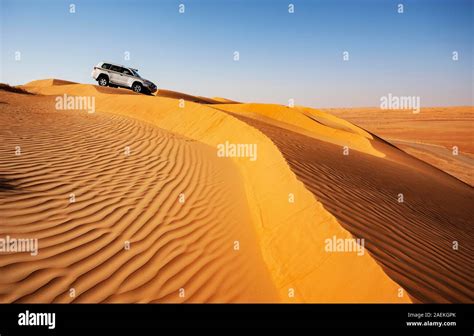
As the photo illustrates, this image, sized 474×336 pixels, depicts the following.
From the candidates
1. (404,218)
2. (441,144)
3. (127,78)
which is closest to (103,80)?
(127,78)

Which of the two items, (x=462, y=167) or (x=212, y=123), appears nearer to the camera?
(x=212, y=123)

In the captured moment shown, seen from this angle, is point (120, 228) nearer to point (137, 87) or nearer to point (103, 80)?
point (137, 87)

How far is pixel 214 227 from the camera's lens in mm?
4301

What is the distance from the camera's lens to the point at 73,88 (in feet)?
68.7

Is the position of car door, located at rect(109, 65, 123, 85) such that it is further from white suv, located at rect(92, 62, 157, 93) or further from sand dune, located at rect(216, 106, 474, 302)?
sand dune, located at rect(216, 106, 474, 302)

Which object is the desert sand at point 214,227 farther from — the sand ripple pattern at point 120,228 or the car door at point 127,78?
the car door at point 127,78

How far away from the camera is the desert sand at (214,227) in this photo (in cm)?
Answer: 293

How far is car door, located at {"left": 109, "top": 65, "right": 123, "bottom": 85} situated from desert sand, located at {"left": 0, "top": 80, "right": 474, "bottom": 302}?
11.3 metres

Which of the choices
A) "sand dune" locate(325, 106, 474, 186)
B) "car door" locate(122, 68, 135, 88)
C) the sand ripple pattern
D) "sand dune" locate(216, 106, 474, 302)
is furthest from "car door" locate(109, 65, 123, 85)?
"sand dune" locate(325, 106, 474, 186)

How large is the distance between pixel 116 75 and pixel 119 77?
0.20 meters

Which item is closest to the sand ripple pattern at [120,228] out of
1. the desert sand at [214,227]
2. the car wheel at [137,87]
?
the desert sand at [214,227]
